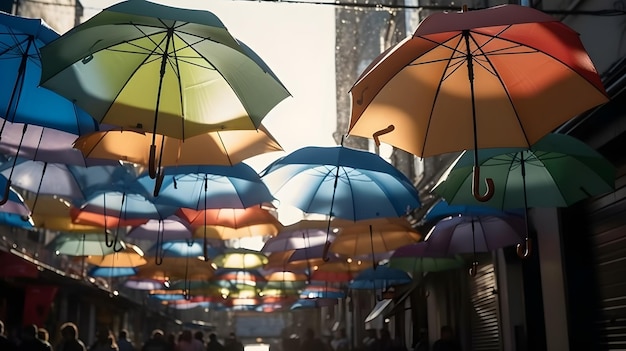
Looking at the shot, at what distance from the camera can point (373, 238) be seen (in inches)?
536

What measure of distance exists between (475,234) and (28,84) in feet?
22.1

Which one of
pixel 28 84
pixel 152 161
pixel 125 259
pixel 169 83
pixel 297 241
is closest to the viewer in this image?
pixel 152 161

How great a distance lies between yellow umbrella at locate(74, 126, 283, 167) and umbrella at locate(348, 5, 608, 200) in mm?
1918

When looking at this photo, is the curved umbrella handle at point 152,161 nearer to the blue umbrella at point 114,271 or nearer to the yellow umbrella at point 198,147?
the yellow umbrella at point 198,147

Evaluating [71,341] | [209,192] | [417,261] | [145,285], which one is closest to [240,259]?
[417,261]

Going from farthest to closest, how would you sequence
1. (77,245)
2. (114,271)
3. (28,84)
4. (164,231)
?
(114,271), (77,245), (164,231), (28,84)

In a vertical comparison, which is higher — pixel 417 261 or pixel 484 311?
pixel 417 261

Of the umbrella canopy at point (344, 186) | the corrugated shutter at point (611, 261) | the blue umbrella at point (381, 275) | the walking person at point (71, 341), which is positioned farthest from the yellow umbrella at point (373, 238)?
the walking person at point (71, 341)

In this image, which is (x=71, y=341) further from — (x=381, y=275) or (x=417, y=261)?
(x=381, y=275)

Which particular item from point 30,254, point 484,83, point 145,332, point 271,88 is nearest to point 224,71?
point 271,88

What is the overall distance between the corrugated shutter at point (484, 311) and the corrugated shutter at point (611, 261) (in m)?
3.57

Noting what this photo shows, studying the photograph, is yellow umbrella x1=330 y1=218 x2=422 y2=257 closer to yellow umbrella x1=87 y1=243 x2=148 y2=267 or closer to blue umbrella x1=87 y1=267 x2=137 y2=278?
yellow umbrella x1=87 y1=243 x2=148 y2=267

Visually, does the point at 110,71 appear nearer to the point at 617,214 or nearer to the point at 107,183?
the point at 107,183

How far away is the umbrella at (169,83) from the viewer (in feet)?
21.2
